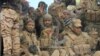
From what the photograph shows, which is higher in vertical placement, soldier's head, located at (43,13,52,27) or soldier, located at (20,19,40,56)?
soldier's head, located at (43,13,52,27)

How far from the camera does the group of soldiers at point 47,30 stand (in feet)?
39.1

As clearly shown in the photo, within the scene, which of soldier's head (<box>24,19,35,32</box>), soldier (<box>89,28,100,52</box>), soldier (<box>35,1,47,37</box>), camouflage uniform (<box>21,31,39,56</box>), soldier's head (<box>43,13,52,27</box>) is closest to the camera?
camouflage uniform (<box>21,31,39,56</box>)

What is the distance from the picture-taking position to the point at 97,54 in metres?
13.0

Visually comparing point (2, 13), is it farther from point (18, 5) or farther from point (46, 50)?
point (46, 50)

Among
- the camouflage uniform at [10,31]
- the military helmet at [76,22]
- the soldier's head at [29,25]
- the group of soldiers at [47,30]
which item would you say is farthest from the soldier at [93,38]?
the camouflage uniform at [10,31]

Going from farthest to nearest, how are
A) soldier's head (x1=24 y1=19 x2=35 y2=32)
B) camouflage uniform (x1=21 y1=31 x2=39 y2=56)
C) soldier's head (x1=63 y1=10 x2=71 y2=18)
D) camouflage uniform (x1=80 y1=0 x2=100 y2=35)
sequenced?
camouflage uniform (x1=80 y1=0 x2=100 y2=35) < soldier's head (x1=63 y1=10 x2=71 y2=18) < soldier's head (x1=24 y1=19 x2=35 y2=32) < camouflage uniform (x1=21 y1=31 x2=39 y2=56)

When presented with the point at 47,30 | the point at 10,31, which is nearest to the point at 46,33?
the point at 47,30

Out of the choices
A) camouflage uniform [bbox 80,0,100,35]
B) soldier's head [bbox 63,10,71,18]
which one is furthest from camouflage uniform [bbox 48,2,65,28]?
camouflage uniform [bbox 80,0,100,35]

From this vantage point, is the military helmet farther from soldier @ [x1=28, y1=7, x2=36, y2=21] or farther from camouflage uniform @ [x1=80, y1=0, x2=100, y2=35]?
soldier @ [x1=28, y1=7, x2=36, y2=21]

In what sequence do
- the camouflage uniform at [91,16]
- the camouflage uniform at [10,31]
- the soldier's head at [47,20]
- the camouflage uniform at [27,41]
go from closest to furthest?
the camouflage uniform at [10,31]
the camouflage uniform at [27,41]
the soldier's head at [47,20]
the camouflage uniform at [91,16]

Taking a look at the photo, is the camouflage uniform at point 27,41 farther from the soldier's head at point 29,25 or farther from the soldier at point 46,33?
the soldier at point 46,33

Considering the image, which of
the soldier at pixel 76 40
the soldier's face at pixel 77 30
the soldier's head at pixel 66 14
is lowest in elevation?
the soldier at pixel 76 40

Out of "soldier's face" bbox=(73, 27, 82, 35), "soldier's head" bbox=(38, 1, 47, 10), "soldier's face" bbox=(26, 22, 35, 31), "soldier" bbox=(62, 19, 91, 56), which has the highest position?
"soldier's head" bbox=(38, 1, 47, 10)

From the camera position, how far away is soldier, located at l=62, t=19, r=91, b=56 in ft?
42.4
